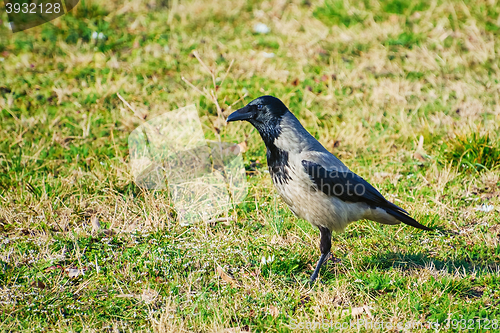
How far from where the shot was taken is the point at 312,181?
144 inches

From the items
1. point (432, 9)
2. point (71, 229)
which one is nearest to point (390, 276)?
point (71, 229)

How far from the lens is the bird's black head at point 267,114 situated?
150 inches

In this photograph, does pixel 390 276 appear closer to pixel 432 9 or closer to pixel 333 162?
pixel 333 162

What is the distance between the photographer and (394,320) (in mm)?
3229

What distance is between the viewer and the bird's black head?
12.5ft

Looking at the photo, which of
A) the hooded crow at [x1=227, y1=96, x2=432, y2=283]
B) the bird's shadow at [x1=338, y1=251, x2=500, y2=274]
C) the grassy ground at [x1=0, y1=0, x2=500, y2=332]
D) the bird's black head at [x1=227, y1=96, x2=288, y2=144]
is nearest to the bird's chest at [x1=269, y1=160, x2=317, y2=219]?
the hooded crow at [x1=227, y1=96, x2=432, y2=283]

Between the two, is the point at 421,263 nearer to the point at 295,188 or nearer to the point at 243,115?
the point at 295,188

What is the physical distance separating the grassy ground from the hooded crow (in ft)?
1.09

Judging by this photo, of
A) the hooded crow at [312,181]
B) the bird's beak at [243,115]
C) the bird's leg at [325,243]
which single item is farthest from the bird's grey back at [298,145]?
the bird's leg at [325,243]

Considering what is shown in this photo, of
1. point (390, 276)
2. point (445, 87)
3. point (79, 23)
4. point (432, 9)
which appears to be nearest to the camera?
point (390, 276)

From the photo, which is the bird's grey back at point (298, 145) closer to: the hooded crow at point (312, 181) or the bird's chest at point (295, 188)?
the hooded crow at point (312, 181)

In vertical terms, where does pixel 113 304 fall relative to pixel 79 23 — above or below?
below

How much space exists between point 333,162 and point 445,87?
344 centimetres

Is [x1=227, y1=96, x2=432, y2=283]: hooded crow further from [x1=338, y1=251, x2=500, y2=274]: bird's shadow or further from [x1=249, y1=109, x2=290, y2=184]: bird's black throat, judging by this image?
[x1=338, y1=251, x2=500, y2=274]: bird's shadow
